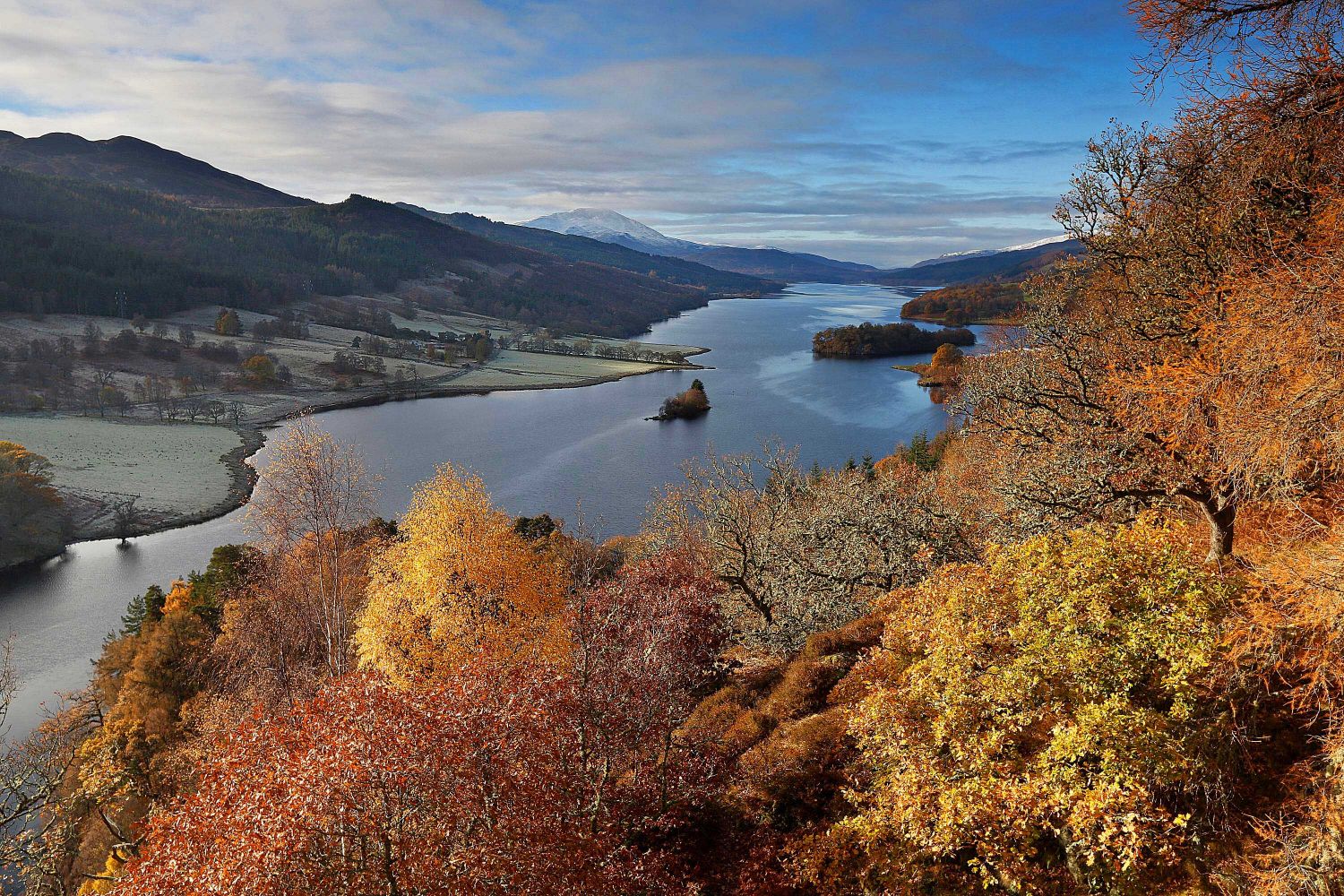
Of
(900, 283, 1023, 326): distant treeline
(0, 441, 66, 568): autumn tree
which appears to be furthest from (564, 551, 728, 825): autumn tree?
(900, 283, 1023, 326): distant treeline

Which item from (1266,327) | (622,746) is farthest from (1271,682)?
(622,746)

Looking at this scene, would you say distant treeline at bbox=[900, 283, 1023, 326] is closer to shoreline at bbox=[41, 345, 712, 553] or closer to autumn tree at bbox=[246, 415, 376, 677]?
shoreline at bbox=[41, 345, 712, 553]

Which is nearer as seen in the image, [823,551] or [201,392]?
[823,551]

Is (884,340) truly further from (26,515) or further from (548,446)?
(26,515)

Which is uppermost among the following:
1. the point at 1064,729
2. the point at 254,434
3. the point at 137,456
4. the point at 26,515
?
the point at 1064,729

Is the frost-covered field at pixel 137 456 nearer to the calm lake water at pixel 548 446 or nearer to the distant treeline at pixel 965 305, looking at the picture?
the calm lake water at pixel 548 446

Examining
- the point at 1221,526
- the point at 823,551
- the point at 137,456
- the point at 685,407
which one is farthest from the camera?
the point at 685,407

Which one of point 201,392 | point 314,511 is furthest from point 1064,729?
point 201,392

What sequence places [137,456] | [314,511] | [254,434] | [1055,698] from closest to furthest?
1. [1055,698]
2. [314,511]
3. [137,456]
4. [254,434]

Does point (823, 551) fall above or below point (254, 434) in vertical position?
above
